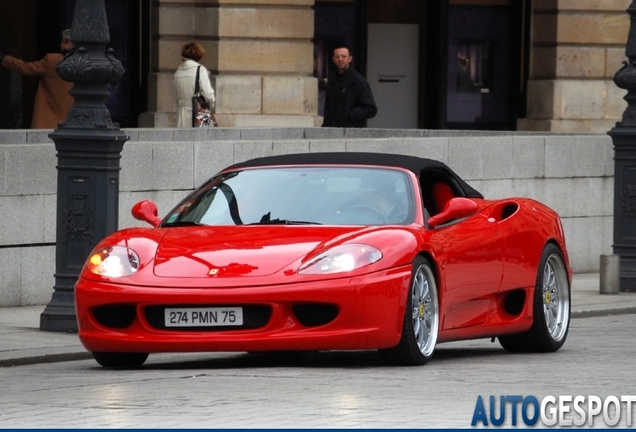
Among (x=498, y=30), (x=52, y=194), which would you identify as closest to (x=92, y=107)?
(x=52, y=194)

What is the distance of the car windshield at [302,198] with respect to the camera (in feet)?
34.9

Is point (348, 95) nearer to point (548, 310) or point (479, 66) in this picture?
point (479, 66)

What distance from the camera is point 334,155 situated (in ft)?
37.0

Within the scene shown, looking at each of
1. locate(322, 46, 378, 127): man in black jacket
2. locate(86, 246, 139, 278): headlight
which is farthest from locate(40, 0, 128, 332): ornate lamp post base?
locate(322, 46, 378, 127): man in black jacket

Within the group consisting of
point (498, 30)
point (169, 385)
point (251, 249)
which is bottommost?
point (169, 385)

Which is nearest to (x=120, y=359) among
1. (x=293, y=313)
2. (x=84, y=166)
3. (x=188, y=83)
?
(x=293, y=313)

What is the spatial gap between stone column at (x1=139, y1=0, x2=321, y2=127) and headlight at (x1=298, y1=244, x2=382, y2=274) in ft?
54.4

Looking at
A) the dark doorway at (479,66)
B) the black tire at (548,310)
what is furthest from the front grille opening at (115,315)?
the dark doorway at (479,66)

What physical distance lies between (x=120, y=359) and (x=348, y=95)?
1154cm

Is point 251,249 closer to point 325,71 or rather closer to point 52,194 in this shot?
point 52,194

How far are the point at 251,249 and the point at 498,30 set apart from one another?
2167 cm

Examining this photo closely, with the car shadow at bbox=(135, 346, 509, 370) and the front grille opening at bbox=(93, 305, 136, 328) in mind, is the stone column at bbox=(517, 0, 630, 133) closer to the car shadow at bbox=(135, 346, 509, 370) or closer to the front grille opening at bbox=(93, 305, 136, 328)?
the car shadow at bbox=(135, 346, 509, 370)

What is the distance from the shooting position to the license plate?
983 cm

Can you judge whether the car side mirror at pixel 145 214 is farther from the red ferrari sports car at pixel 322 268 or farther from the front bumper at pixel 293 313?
the front bumper at pixel 293 313
